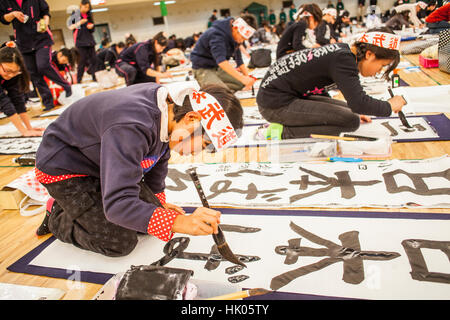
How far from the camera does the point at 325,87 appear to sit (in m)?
1.97

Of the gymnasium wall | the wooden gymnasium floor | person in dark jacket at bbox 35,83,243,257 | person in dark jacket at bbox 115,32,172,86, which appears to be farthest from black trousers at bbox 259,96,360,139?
the gymnasium wall

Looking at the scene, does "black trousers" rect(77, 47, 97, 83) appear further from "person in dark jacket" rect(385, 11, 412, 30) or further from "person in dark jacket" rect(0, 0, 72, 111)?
"person in dark jacket" rect(385, 11, 412, 30)

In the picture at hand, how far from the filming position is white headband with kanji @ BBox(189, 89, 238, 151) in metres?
0.94

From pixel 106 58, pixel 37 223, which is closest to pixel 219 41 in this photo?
pixel 37 223

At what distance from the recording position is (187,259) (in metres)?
1.21

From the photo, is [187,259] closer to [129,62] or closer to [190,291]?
[190,291]

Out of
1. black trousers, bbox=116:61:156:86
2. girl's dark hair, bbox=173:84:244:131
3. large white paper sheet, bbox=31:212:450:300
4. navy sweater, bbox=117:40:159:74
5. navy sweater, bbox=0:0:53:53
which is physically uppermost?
navy sweater, bbox=0:0:53:53

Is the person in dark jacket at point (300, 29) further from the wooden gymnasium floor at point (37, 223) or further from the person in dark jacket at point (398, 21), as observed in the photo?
the person in dark jacket at point (398, 21)

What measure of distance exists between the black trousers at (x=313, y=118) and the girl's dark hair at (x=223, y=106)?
1.05 metres

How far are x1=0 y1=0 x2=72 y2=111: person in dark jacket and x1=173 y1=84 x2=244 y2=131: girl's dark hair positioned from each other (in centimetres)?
359

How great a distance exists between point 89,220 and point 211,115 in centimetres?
69

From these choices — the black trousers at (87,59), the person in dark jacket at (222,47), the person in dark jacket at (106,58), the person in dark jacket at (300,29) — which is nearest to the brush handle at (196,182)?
the person in dark jacket at (222,47)

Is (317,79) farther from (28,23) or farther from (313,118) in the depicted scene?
(28,23)
